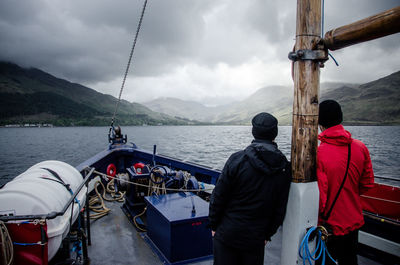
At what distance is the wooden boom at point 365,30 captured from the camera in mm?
1636

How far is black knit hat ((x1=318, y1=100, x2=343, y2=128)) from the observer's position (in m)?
2.07

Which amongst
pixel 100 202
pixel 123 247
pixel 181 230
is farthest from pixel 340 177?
pixel 100 202

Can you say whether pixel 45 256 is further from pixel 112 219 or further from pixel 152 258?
pixel 112 219

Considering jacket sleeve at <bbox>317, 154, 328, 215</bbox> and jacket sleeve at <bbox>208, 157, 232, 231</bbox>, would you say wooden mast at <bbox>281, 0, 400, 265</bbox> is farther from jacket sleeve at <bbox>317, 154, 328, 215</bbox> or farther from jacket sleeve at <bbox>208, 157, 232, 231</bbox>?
jacket sleeve at <bbox>208, 157, 232, 231</bbox>

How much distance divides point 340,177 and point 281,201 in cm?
52

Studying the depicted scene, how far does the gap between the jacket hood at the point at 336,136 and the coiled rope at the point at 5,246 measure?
114 inches

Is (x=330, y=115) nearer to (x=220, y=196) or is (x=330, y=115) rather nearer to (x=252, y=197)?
(x=252, y=197)

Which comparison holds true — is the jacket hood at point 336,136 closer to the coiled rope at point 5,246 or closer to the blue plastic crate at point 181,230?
the blue plastic crate at point 181,230

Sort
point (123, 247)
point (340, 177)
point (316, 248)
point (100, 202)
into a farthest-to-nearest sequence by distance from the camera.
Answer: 1. point (100, 202)
2. point (123, 247)
3. point (316, 248)
4. point (340, 177)

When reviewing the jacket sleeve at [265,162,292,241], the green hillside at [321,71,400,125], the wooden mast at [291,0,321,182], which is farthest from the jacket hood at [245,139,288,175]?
the green hillside at [321,71,400,125]

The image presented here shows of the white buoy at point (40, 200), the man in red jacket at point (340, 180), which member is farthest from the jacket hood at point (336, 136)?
the white buoy at point (40, 200)

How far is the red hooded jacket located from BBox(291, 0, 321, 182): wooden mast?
0.11m

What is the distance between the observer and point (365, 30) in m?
1.77

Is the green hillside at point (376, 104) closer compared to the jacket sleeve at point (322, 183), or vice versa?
the jacket sleeve at point (322, 183)
